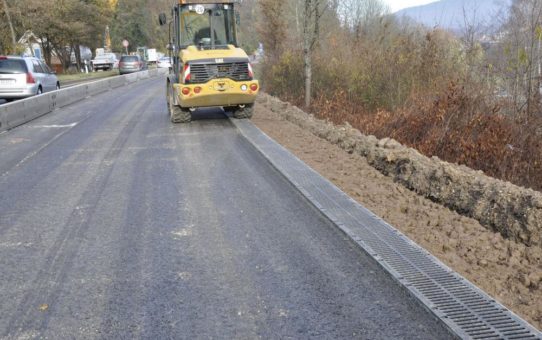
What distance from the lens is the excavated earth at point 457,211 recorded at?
417 cm

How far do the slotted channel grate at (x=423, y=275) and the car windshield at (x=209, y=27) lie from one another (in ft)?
23.6

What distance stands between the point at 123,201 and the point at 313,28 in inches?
398

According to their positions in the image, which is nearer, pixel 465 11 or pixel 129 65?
pixel 465 11

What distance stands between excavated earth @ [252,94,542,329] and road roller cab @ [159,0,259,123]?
390 centimetres

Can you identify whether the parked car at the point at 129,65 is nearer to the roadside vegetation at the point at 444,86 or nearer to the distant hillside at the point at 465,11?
the roadside vegetation at the point at 444,86

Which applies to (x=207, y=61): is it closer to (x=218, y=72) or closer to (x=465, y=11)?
(x=218, y=72)

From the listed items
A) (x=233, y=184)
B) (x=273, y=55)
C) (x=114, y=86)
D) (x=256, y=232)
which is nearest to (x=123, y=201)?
(x=233, y=184)

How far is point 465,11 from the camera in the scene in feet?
30.4

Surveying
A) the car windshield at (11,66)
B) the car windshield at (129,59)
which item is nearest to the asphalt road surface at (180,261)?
the car windshield at (11,66)

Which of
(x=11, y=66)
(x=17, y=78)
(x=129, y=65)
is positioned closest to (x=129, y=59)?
(x=129, y=65)

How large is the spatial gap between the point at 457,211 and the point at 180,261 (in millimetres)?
3265

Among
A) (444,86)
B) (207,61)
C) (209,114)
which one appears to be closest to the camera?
(444,86)

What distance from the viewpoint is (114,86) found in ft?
96.6

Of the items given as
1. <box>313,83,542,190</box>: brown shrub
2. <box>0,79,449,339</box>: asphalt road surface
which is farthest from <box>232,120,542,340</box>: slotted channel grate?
<box>313,83,542,190</box>: brown shrub
